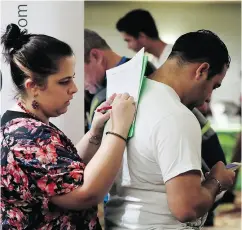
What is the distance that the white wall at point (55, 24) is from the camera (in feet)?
6.01

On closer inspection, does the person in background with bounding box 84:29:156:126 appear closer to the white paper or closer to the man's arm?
the white paper

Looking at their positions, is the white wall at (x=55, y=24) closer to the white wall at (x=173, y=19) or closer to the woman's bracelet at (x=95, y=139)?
the woman's bracelet at (x=95, y=139)

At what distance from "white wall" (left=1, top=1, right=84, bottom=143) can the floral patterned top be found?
45 centimetres

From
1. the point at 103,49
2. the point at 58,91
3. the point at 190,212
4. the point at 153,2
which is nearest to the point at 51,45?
the point at 58,91

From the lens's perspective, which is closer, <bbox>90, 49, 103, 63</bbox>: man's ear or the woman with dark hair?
the woman with dark hair

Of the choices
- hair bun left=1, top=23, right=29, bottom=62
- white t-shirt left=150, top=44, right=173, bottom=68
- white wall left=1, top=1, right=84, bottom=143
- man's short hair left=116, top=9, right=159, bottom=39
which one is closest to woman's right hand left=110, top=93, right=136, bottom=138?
hair bun left=1, top=23, right=29, bottom=62

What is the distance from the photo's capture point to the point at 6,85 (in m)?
1.84

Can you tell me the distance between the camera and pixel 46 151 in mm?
1329

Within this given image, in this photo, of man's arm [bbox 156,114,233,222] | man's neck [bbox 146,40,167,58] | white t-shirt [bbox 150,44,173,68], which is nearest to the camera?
man's arm [bbox 156,114,233,222]

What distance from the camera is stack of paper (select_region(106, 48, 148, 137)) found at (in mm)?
1450

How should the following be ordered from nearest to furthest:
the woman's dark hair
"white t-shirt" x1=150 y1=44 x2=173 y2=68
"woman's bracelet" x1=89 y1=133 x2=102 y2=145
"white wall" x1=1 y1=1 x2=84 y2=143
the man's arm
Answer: the man's arm, the woman's dark hair, "woman's bracelet" x1=89 y1=133 x2=102 y2=145, "white wall" x1=1 y1=1 x2=84 y2=143, "white t-shirt" x1=150 y1=44 x2=173 y2=68

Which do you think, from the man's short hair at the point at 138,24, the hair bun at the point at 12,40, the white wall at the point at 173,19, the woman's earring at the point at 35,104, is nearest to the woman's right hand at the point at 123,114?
the woman's earring at the point at 35,104

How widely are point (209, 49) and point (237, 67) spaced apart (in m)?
1.11

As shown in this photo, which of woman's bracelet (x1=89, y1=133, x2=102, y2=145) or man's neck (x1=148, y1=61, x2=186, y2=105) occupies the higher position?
man's neck (x1=148, y1=61, x2=186, y2=105)
